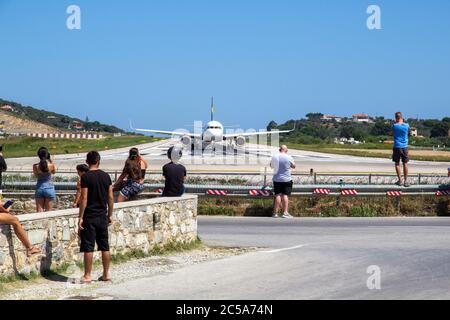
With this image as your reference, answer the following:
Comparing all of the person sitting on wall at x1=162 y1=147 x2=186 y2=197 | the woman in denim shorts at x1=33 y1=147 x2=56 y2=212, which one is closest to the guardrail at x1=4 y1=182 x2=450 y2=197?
the woman in denim shorts at x1=33 y1=147 x2=56 y2=212

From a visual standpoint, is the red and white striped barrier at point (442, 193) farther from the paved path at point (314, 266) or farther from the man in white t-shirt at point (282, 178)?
the man in white t-shirt at point (282, 178)

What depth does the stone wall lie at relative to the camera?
1002 cm

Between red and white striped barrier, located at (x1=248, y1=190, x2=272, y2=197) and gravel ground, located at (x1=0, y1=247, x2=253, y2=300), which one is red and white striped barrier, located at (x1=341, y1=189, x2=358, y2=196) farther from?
gravel ground, located at (x1=0, y1=247, x2=253, y2=300)

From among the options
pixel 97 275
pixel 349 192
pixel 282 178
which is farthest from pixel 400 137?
pixel 97 275

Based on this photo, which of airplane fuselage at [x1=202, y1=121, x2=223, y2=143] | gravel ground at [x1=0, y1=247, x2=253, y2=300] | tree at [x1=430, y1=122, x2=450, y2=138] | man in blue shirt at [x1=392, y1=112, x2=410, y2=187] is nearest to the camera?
gravel ground at [x1=0, y1=247, x2=253, y2=300]

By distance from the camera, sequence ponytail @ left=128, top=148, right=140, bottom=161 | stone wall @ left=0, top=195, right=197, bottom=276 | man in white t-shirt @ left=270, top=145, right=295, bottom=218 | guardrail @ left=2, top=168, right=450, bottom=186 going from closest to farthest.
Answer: stone wall @ left=0, top=195, right=197, bottom=276 < ponytail @ left=128, top=148, right=140, bottom=161 < man in white t-shirt @ left=270, top=145, right=295, bottom=218 < guardrail @ left=2, top=168, right=450, bottom=186

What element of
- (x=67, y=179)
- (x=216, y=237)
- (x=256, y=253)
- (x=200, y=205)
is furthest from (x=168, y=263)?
(x=67, y=179)

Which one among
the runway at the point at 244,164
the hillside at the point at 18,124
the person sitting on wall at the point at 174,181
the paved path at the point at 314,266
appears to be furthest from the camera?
the hillside at the point at 18,124

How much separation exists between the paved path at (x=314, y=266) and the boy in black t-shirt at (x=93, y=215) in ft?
1.83

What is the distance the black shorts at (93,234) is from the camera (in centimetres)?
1036

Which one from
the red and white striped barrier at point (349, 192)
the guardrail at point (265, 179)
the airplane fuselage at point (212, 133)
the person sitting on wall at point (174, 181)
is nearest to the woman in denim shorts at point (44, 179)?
the person sitting on wall at point (174, 181)

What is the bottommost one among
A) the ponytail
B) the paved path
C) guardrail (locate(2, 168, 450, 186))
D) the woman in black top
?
the paved path

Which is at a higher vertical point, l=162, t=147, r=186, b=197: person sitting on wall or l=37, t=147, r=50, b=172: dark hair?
l=37, t=147, r=50, b=172: dark hair

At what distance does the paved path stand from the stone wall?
1.16m
